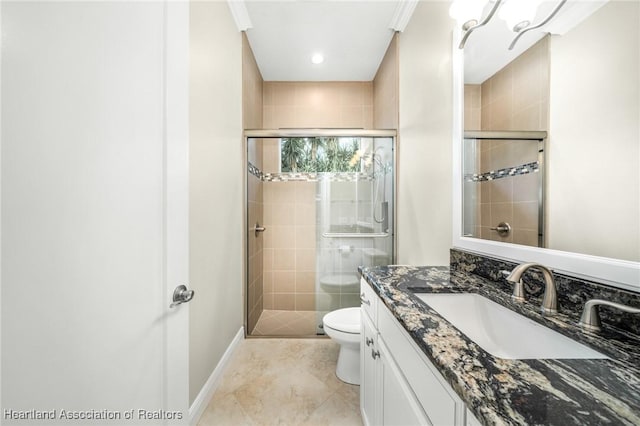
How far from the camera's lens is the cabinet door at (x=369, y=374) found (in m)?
1.11

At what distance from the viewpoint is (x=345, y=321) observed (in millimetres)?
1917

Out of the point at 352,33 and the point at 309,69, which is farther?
the point at 309,69

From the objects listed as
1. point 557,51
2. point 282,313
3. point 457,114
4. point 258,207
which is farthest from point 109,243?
point 282,313

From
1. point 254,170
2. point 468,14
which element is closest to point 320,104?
point 254,170

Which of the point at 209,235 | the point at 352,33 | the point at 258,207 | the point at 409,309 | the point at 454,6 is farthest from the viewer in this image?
the point at 258,207

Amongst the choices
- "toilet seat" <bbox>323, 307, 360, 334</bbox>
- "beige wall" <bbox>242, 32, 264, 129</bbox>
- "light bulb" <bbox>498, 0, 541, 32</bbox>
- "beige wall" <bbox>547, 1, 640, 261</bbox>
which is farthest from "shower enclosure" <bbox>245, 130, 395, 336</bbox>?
"beige wall" <bbox>547, 1, 640, 261</bbox>

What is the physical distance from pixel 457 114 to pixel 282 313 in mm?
2452

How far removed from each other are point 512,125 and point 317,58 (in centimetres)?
221

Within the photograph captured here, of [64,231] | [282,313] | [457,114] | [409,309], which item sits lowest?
[282,313]

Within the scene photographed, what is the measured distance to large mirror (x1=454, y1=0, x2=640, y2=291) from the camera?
27.0 inches

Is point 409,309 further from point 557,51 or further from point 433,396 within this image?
point 557,51

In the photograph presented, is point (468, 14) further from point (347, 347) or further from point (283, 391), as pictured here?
point (283, 391)

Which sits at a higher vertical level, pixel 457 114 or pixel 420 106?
pixel 420 106

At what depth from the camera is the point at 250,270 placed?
2.48 meters
